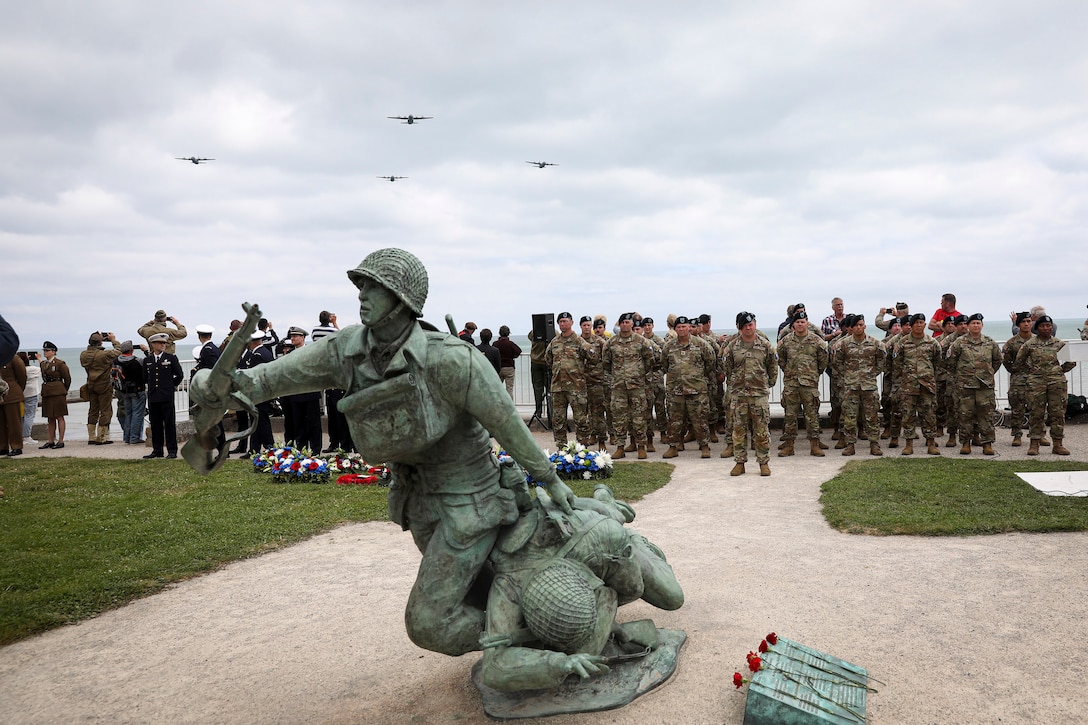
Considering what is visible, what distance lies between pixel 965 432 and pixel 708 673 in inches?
354

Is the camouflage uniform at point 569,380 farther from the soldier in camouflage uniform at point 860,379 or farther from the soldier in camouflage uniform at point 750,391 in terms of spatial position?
the soldier in camouflage uniform at point 860,379

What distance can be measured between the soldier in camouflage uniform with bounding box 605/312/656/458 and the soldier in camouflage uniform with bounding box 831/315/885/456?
2998 mm

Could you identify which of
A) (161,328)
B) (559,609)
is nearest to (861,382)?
(559,609)

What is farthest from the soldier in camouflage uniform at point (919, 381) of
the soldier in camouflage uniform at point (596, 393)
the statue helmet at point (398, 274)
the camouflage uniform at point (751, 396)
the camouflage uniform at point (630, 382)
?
the statue helmet at point (398, 274)

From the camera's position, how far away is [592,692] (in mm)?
3803

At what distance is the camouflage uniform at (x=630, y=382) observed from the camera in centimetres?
1194

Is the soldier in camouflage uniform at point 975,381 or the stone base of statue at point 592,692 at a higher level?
the soldier in camouflage uniform at point 975,381

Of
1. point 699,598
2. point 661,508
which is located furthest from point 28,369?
point 699,598

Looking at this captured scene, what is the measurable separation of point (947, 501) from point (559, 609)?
19.1ft

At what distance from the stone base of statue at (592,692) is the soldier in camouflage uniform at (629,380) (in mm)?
7883

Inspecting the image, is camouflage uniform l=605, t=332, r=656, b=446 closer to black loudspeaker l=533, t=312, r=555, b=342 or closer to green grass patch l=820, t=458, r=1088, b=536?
black loudspeaker l=533, t=312, r=555, b=342

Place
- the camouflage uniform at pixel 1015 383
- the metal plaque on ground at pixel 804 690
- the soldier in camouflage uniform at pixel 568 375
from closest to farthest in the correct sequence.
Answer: the metal plaque on ground at pixel 804 690 → the camouflage uniform at pixel 1015 383 → the soldier in camouflage uniform at pixel 568 375

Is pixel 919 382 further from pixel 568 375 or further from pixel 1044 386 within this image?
pixel 568 375

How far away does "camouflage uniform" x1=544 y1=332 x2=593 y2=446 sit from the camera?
1240 cm
